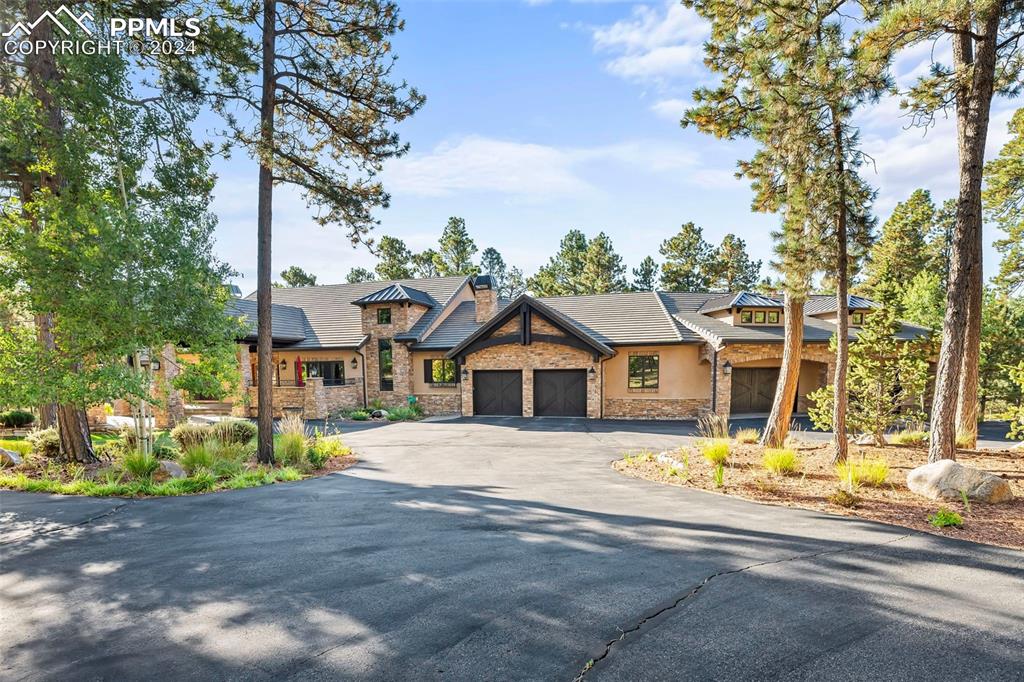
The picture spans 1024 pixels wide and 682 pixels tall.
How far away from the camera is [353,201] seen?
11.9 m

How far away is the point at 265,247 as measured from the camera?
36.3ft

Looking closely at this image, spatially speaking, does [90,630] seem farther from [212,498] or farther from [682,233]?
[682,233]

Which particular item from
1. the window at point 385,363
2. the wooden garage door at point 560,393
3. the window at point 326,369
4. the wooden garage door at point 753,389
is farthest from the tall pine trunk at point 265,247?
the wooden garage door at point 753,389

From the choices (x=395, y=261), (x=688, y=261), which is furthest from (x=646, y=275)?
(x=395, y=261)

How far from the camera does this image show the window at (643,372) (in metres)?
19.9

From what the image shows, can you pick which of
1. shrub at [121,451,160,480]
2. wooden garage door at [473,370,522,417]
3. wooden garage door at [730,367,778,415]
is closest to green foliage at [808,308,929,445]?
wooden garage door at [730,367,778,415]

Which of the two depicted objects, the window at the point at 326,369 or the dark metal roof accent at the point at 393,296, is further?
the window at the point at 326,369

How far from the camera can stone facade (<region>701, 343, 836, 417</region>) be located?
1853 cm

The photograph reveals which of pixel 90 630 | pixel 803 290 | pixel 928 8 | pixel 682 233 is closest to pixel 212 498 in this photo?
pixel 90 630

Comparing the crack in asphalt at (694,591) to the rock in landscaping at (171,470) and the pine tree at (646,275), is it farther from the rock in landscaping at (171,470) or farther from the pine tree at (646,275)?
the pine tree at (646,275)

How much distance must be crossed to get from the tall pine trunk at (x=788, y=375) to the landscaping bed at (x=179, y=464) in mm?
10590

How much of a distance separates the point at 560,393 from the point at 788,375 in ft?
34.6

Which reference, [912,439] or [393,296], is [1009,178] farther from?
[393,296]

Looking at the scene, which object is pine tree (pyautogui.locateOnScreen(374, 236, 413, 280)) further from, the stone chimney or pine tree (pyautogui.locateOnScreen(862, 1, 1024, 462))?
pine tree (pyautogui.locateOnScreen(862, 1, 1024, 462))
